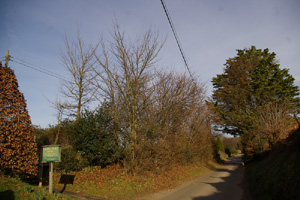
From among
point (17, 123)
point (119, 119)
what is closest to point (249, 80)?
point (119, 119)

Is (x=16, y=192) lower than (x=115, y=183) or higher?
higher

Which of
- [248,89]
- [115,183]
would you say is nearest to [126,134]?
[115,183]

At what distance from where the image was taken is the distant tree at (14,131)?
6.73 m

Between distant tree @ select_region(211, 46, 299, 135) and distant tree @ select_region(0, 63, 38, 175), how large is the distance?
22.4 metres

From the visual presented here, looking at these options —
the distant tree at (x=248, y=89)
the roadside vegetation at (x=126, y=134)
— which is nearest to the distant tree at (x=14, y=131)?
the roadside vegetation at (x=126, y=134)

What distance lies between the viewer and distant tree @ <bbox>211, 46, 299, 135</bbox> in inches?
953

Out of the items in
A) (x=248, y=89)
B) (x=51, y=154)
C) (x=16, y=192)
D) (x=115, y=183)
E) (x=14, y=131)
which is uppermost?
(x=248, y=89)

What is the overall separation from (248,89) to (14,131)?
85.7 feet

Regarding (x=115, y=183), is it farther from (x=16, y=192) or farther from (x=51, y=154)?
(x=16, y=192)

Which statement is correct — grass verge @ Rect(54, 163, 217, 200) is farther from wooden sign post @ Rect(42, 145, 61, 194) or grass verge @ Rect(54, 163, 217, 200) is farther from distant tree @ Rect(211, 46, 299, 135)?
distant tree @ Rect(211, 46, 299, 135)

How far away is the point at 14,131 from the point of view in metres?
6.98

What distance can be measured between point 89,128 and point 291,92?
84.6ft

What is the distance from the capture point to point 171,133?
1688cm

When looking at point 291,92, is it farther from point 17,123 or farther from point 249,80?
point 17,123
